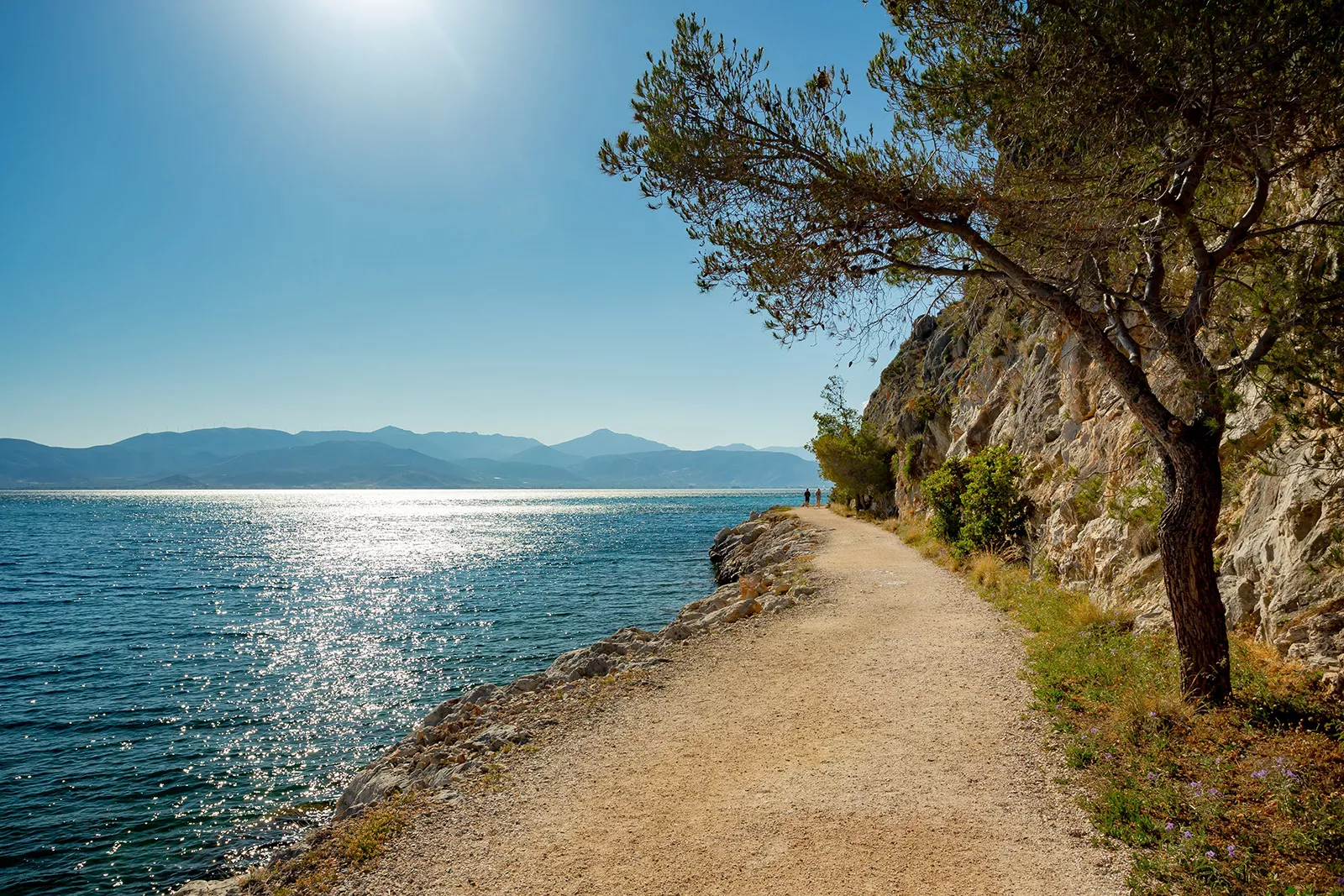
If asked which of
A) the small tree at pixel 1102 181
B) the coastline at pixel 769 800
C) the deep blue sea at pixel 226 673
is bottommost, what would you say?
the deep blue sea at pixel 226 673

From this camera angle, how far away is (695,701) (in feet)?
32.3

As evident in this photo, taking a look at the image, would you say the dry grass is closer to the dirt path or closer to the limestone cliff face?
the dirt path

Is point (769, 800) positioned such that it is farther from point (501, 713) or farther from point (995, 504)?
point (995, 504)

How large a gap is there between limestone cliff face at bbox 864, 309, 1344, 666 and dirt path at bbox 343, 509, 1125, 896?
313 cm

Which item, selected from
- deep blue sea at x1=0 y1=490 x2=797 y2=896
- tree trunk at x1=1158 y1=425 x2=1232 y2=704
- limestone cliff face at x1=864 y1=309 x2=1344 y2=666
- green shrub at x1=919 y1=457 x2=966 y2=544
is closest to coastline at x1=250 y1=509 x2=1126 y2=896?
tree trunk at x1=1158 y1=425 x2=1232 y2=704

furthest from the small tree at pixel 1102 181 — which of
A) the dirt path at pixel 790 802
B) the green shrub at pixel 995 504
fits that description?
the green shrub at pixel 995 504

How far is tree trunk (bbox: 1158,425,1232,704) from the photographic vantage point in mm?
7273

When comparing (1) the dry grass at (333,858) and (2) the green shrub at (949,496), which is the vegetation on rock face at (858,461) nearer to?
(2) the green shrub at (949,496)

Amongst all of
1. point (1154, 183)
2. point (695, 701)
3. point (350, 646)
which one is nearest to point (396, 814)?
point (695, 701)

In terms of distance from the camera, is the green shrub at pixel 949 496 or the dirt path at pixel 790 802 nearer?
the dirt path at pixel 790 802

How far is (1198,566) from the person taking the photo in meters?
7.36

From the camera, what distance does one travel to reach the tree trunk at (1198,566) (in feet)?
23.9

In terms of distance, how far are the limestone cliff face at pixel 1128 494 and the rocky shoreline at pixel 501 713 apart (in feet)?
22.2

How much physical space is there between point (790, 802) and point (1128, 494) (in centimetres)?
933
